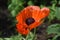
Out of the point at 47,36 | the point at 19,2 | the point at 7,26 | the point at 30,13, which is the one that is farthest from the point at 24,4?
the point at 30,13

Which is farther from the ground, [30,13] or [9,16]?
[9,16]

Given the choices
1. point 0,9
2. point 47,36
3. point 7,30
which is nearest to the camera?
point 47,36

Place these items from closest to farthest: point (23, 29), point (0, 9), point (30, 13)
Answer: point (23, 29) → point (30, 13) → point (0, 9)

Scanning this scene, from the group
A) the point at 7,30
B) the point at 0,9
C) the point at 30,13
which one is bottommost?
the point at 30,13

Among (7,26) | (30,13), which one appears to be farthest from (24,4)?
(30,13)

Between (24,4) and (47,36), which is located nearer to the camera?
(47,36)

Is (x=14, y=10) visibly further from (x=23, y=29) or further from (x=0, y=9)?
(x=23, y=29)
